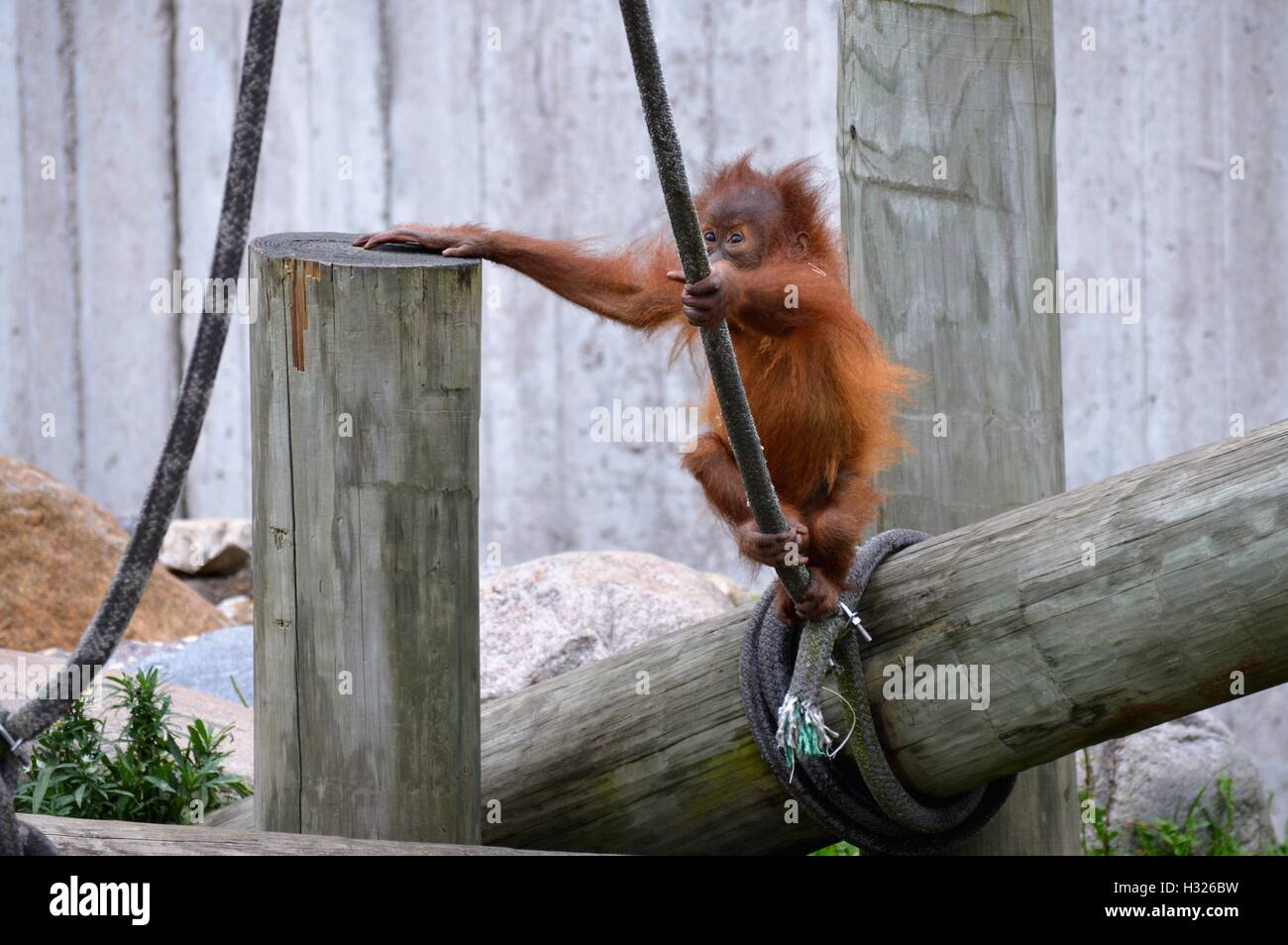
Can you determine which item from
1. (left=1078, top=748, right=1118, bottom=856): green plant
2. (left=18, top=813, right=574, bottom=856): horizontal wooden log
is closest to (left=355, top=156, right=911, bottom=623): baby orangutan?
(left=18, top=813, right=574, bottom=856): horizontal wooden log

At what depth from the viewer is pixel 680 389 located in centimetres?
660

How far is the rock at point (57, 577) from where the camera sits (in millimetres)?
5766

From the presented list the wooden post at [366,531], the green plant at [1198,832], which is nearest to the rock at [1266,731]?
the green plant at [1198,832]

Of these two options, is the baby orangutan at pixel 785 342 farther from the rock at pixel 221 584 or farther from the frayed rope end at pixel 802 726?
the rock at pixel 221 584

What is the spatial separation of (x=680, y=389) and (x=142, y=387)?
2412 millimetres

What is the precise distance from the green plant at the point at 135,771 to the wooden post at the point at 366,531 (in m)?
0.85

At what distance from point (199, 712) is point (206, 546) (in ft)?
9.66

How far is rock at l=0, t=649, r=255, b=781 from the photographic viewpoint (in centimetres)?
378

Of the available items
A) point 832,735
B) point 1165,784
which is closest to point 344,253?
point 832,735

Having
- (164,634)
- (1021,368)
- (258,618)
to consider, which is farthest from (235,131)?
(164,634)

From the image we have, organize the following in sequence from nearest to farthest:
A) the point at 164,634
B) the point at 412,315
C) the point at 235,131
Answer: the point at 235,131
the point at 412,315
the point at 164,634

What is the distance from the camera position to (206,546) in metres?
6.84

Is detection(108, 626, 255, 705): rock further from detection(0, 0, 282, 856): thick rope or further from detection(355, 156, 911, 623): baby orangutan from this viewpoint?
detection(0, 0, 282, 856): thick rope
